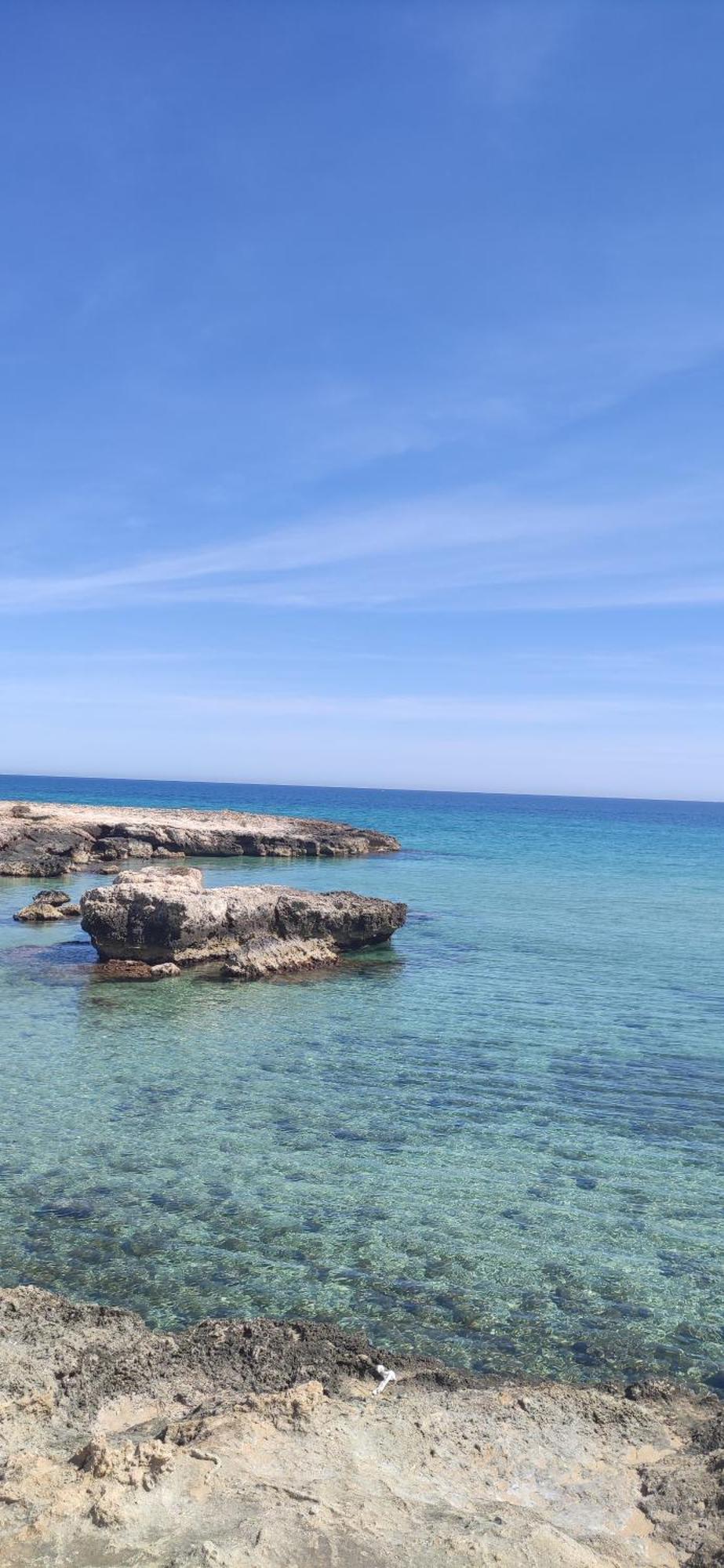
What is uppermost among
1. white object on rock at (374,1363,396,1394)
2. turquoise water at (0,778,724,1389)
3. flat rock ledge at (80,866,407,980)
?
flat rock ledge at (80,866,407,980)

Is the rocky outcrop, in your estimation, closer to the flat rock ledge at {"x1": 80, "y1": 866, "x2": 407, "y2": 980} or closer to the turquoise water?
the turquoise water

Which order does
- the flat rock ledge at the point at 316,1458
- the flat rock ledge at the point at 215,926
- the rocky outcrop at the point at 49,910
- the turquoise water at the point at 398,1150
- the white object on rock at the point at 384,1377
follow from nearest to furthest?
the flat rock ledge at the point at 316,1458, the white object on rock at the point at 384,1377, the turquoise water at the point at 398,1150, the flat rock ledge at the point at 215,926, the rocky outcrop at the point at 49,910

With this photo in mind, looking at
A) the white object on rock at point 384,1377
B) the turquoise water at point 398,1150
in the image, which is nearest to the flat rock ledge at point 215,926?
the turquoise water at point 398,1150

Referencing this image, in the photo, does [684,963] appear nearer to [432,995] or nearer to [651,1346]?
[432,995]

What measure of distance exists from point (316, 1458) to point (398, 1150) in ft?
17.9

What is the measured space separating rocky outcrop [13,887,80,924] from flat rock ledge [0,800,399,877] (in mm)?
13277

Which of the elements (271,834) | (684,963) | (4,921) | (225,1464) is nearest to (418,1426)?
(225,1464)

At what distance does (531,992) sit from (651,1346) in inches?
484

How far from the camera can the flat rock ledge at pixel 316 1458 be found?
4.67m

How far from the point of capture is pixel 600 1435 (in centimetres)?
590

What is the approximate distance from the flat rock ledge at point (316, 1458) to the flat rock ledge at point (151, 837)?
3718 cm

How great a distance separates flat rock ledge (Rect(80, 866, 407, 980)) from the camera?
20.6 meters

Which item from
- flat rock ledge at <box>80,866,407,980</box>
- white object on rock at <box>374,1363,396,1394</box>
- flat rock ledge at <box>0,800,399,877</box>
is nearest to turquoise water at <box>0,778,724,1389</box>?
white object on rock at <box>374,1363,396,1394</box>

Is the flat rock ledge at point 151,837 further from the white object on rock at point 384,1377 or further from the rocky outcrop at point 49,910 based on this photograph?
the white object on rock at point 384,1377
